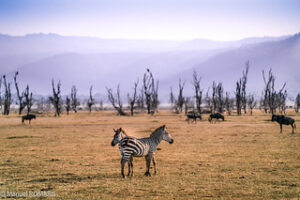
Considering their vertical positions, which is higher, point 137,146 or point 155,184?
point 137,146

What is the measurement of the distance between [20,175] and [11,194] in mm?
3032

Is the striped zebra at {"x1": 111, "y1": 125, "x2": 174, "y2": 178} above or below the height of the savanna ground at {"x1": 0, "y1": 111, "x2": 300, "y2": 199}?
above

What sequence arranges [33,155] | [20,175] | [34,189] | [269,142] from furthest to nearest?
[269,142] → [33,155] → [20,175] → [34,189]

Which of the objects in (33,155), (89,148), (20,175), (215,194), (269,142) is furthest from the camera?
(269,142)

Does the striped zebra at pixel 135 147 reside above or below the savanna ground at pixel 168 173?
above


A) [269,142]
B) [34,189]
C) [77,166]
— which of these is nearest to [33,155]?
[77,166]

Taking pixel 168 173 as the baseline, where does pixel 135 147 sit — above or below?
above

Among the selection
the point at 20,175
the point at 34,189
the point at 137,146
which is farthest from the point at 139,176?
the point at 20,175

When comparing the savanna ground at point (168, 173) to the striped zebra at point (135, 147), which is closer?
the savanna ground at point (168, 173)

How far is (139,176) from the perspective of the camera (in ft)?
43.8

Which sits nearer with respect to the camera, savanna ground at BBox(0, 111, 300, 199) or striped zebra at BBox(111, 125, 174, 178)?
savanna ground at BBox(0, 111, 300, 199)

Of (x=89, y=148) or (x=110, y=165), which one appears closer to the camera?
(x=110, y=165)

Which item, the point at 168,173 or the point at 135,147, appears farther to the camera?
the point at 168,173

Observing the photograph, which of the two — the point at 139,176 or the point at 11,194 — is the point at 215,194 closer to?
the point at 139,176
